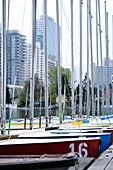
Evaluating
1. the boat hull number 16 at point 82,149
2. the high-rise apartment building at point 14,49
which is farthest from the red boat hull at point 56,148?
the high-rise apartment building at point 14,49

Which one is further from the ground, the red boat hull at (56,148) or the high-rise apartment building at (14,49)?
the high-rise apartment building at (14,49)

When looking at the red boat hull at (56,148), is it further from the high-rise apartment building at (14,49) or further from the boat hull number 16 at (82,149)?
the high-rise apartment building at (14,49)

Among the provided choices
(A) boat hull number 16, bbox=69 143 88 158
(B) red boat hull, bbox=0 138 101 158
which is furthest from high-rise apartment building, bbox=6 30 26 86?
(A) boat hull number 16, bbox=69 143 88 158

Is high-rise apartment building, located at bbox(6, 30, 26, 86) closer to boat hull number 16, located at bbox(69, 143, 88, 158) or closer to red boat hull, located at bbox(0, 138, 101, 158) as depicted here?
red boat hull, located at bbox(0, 138, 101, 158)

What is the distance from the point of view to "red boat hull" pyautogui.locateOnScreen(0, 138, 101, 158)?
39.7ft

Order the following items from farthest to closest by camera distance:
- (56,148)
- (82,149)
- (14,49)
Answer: (14,49), (82,149), (56,148)

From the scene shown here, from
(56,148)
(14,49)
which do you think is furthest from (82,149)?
(14,49)

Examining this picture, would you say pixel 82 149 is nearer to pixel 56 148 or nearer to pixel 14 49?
pixel 56 148

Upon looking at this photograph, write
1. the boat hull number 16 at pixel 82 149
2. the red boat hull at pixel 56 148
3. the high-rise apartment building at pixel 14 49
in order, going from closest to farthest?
the red boat hull at pixel 56 148 < the boat hull number 16 at pixel 82 149 < the high-rise apartment building at pixel 14 49

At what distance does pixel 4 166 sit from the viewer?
361 inches

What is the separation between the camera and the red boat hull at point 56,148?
1209cm

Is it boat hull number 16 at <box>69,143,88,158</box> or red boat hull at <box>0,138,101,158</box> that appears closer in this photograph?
red boat hull at <box>0,138,101,158</box>

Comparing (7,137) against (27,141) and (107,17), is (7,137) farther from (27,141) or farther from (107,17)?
A: (107,17)

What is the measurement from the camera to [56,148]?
12617 mm
